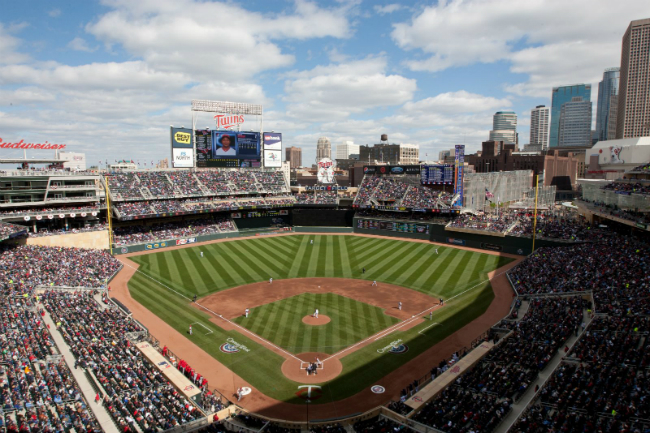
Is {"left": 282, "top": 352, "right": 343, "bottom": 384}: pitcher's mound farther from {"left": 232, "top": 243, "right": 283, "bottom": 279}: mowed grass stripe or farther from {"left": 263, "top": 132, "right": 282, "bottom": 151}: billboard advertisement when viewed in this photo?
{"left": 263, "top": 132, "right": 282, "bottom": 151}: billboard advertisement

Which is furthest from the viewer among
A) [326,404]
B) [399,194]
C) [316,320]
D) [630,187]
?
[399,194]

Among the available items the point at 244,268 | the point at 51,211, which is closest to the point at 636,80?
the point at 244,268

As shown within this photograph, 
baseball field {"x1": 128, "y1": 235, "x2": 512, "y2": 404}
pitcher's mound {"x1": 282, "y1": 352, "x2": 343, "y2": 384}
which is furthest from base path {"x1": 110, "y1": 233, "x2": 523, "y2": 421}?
pitcher's mound {"x1": 282, "y1": 352, "x2": 343, "y2": 384}

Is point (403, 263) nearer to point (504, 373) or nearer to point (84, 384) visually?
point (504, 373)

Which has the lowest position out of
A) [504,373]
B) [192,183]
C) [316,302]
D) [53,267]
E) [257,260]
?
[316,302]

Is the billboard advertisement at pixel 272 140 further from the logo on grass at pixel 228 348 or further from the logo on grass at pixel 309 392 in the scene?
the logo on grass at pixel 309 392

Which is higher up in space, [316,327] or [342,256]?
[342,256]
